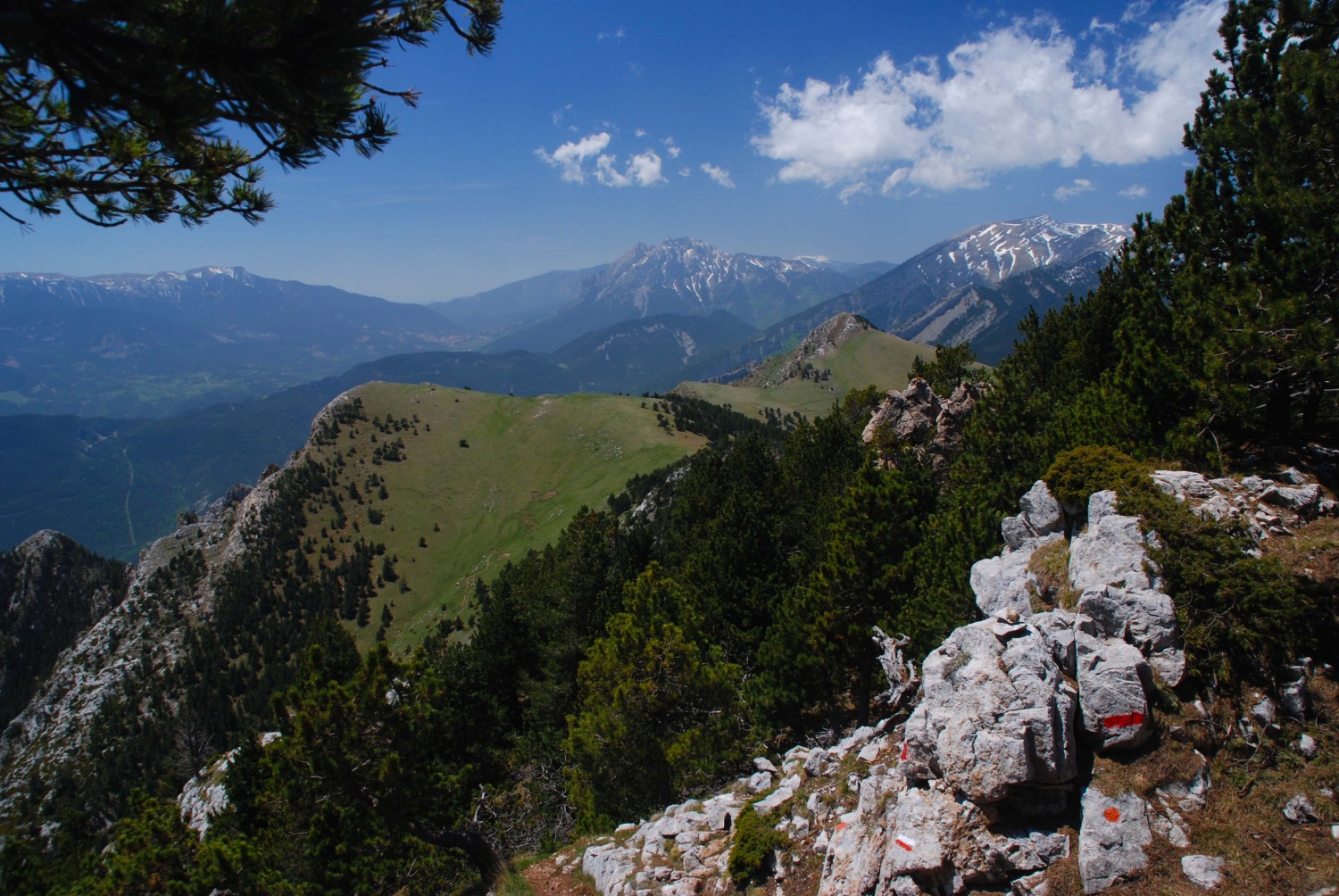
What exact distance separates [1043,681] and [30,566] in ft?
770

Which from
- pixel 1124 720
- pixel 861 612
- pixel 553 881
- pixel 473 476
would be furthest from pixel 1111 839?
pixel 473 476

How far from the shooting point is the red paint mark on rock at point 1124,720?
1023cm

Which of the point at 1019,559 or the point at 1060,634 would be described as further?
the point at 1019,559

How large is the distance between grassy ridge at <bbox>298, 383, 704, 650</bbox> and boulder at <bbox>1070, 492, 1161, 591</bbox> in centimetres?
10889

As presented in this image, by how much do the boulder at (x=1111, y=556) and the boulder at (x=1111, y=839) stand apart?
4.74 meters

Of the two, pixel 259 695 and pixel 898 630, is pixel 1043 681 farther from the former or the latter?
pixel 259 695

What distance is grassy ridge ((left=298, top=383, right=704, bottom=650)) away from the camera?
125875 mm

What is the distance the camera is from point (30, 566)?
6344 inches

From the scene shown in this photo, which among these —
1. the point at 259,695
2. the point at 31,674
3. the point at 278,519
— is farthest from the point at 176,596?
the point at 31,674

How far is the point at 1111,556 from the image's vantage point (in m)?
13.8

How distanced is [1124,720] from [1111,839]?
198cm

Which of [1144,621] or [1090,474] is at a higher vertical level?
[1090,474]

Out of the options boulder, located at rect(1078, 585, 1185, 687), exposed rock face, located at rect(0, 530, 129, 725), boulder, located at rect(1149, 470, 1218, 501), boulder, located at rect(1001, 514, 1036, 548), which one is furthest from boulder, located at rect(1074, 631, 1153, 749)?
exposed rock face, located at rect(0, 530, 129, 725)

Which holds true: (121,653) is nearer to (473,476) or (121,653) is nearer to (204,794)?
(473,476)
